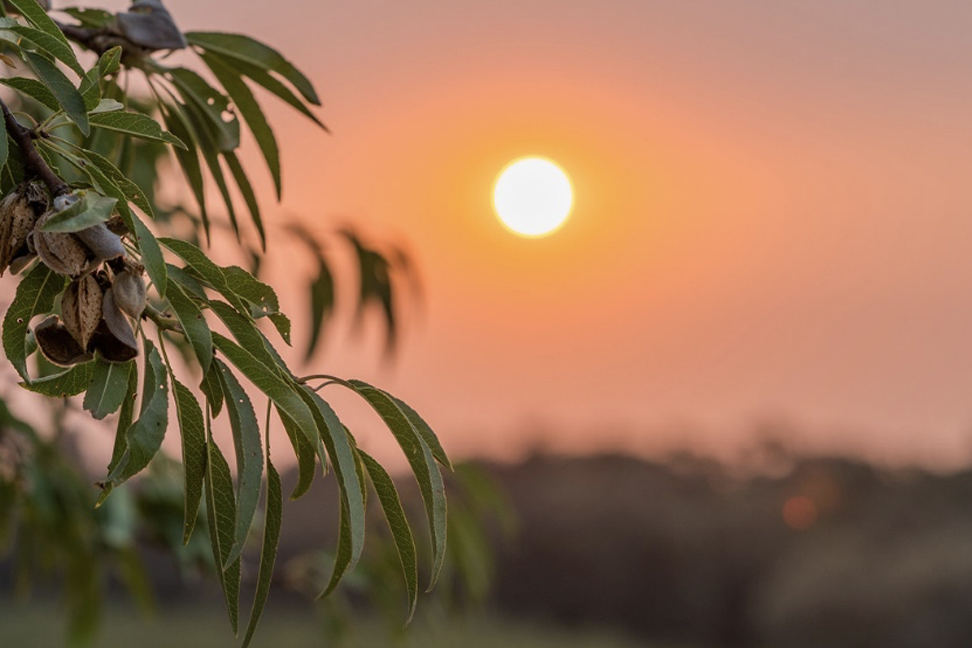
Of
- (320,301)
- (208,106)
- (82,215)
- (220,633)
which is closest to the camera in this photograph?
(82,215)

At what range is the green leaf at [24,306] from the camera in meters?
0.41

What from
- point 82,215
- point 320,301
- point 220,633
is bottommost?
point 220,633

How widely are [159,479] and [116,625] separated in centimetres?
571

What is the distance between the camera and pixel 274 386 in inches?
15.3

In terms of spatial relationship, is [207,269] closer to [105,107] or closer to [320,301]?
[105,107]

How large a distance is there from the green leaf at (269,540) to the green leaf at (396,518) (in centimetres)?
3

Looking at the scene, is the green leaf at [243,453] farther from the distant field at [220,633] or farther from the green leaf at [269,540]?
the distant field at [220,633]

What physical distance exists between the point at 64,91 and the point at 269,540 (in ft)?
0.54

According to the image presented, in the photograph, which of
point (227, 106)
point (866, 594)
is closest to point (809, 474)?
point (866, 594)

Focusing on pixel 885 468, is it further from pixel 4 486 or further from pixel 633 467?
pixel 4 486

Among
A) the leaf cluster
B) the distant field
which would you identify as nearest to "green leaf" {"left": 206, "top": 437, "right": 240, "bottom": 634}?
the leaf cluster

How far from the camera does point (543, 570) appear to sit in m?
7.40

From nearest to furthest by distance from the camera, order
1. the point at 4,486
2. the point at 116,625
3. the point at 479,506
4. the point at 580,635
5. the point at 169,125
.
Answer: the point at 169,125 < the point at 4,486 < the point at 479,506 < the point at 116,625 < the point at 580,635

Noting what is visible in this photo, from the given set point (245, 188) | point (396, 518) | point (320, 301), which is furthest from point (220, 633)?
point (396, 518)
